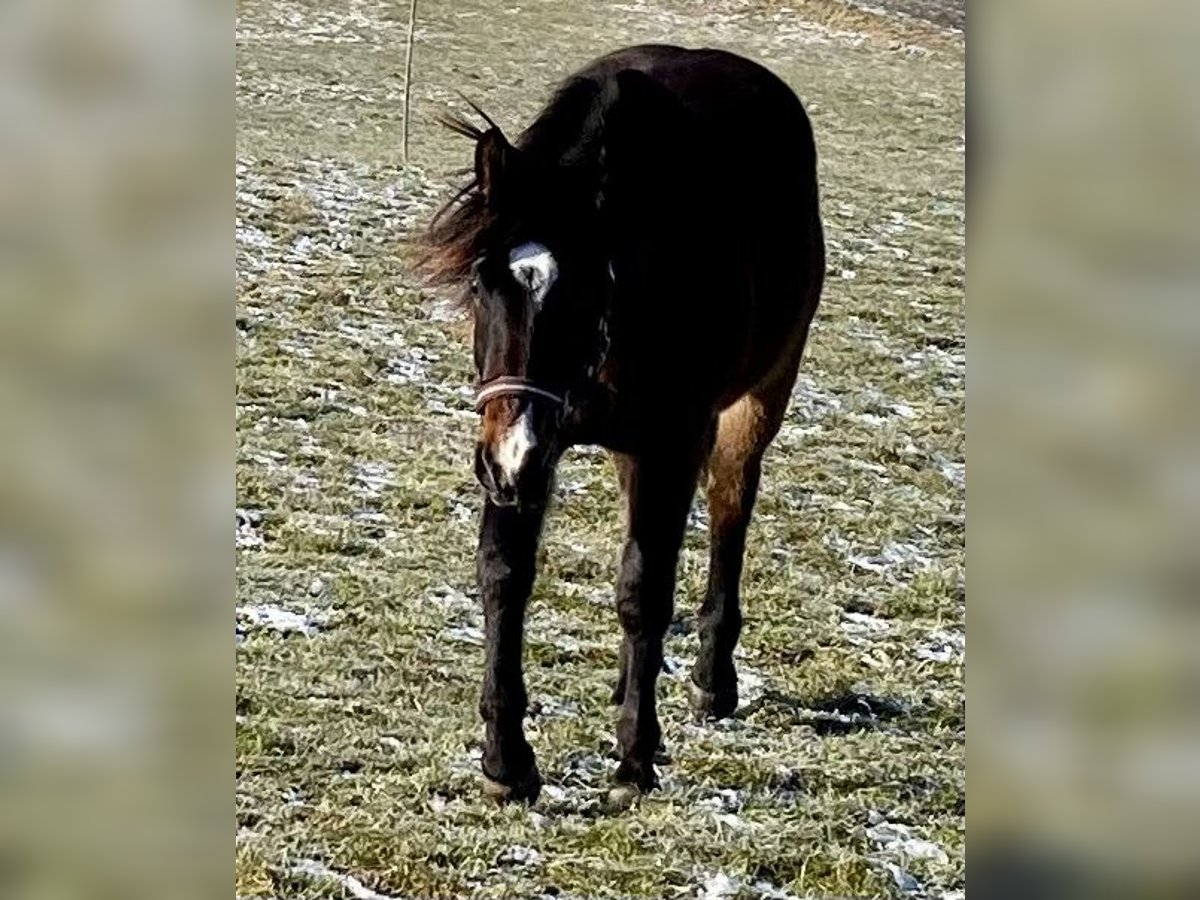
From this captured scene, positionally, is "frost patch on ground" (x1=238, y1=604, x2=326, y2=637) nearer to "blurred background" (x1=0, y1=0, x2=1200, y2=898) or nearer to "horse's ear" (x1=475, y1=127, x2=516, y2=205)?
"horse's ear" (x1=475, y1=127, x2=516, y2=205)

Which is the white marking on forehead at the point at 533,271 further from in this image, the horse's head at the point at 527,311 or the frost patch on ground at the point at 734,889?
the frost patch on ground at the point at 734,889

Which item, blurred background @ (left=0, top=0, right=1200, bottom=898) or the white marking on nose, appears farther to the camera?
the white marking on nose

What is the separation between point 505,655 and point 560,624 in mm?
1046

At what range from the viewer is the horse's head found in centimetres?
261

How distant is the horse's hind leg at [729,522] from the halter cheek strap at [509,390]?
4.91 ft

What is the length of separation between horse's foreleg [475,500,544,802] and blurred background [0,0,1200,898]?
7.29ft

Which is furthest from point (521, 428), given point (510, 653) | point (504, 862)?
point (504, 862)

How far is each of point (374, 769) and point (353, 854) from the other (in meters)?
0.42

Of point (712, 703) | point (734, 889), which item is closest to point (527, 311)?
point (734, 889)

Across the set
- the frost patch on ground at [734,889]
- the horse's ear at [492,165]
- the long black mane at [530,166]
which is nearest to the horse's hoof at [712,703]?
the frost patch on ground at [734,889]
